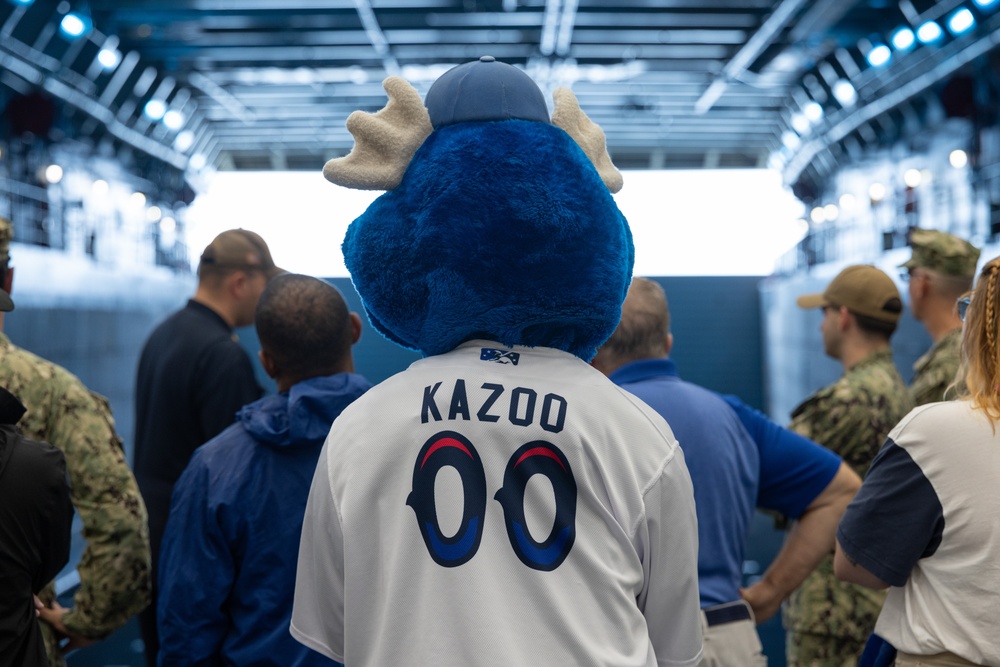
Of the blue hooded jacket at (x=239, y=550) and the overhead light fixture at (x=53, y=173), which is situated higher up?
the overhead light fixture at (x=53, y=173)

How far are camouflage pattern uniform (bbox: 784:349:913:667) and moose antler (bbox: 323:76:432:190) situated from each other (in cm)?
206

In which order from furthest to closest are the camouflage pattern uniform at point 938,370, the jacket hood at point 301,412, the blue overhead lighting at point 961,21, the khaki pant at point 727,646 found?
1. the blue overhead lighting at point 961,21
2. the camouflage pattern uniform at point 938,370
3. the khaki pant at point 727,646
4. the jacket hood at point 301,412

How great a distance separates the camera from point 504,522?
47.1 inches

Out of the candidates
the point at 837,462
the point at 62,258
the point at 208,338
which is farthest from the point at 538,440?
the point at 62,258

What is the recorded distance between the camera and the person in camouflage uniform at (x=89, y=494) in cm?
213

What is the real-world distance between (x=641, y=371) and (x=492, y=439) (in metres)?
1.17

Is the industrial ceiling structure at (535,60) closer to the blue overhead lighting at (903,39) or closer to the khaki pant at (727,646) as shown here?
the blue overhead lighting at (903,39)

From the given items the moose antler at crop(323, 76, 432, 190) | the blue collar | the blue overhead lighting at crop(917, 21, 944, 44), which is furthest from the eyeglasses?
the blue overhead lighting at crop(917, 21, 944, 44)

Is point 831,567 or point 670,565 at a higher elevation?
point 670,565

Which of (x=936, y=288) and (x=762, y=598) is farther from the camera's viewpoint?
(x=936, y=288)

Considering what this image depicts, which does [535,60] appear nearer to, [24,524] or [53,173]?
[53,173]

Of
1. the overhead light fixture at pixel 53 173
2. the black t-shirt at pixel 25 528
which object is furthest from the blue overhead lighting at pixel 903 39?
the black t-shirt at pixel 25 528

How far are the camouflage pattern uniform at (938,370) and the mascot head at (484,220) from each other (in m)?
2.17

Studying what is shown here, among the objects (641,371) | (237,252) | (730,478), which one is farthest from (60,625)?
(730,478)
